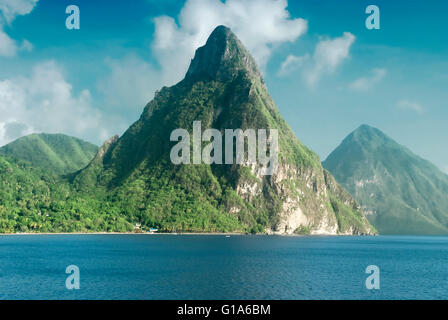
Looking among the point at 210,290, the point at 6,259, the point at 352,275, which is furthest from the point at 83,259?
the point at 352,275
